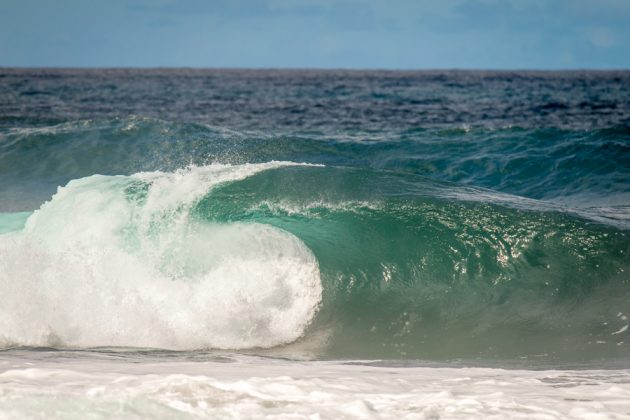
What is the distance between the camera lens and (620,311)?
20.7 ft

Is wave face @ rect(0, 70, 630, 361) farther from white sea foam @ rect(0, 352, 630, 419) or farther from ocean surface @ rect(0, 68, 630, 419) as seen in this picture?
white sea foam @ rect(0, 352, 630, 419)

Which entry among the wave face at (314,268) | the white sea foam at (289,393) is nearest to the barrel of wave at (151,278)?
the wave face at (314,268)

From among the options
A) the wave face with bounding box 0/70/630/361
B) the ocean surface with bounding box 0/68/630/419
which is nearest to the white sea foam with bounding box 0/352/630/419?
the ocean surface with bounding box 0/68/630/419

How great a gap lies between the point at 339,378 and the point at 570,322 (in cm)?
275

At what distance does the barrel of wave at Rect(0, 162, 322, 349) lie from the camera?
586 centimetres

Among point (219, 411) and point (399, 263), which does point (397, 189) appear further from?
point (219, 411)

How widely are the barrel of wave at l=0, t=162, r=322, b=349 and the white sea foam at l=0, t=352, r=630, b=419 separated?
1.34 metres

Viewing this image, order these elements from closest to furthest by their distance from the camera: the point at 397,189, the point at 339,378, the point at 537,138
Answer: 1. the point at 339,378
2. the point at 397,189
3. the point at 537,138

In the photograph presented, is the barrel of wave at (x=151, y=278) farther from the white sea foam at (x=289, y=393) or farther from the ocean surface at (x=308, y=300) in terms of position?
the white sea foam at (x=289, y=393)

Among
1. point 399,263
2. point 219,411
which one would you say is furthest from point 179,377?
point 399,263

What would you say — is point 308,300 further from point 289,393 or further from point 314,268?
point 289,393

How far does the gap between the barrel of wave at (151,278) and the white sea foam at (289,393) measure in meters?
1.34

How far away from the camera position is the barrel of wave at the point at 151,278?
19.2 ft

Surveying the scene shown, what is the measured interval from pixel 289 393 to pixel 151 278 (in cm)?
269
